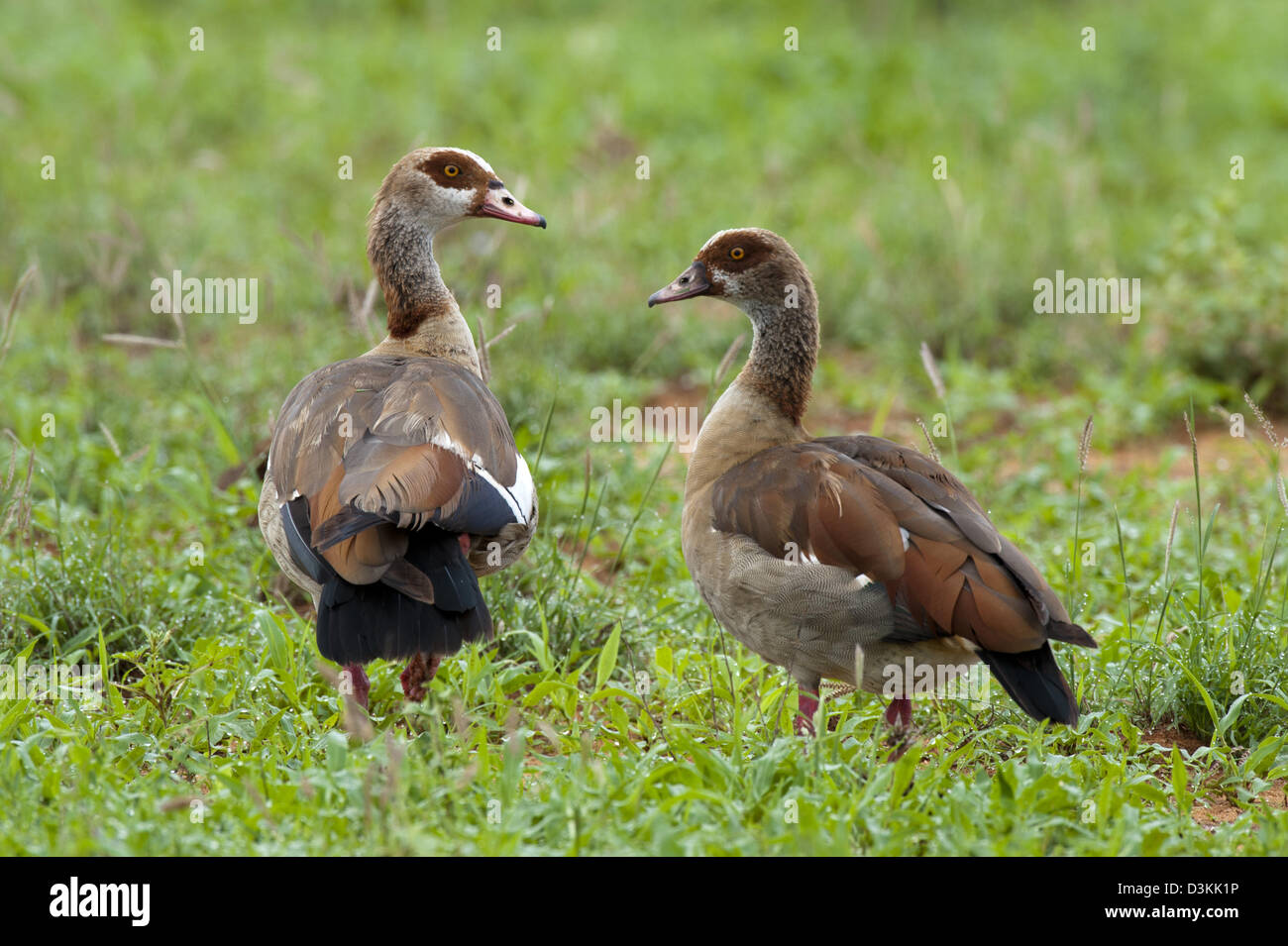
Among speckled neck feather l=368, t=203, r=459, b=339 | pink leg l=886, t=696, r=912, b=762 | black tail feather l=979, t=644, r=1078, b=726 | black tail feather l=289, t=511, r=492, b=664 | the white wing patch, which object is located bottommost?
pink leg l=886, t=696, r=912, b=762

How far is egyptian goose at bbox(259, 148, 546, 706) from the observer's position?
12.5 ft

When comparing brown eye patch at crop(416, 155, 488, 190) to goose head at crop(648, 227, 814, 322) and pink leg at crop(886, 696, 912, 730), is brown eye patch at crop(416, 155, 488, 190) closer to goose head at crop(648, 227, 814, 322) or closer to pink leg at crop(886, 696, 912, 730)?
goose head at crop(648, 227, 814, 322)

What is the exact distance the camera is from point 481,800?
361 cm

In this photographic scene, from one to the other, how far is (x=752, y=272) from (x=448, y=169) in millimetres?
1325

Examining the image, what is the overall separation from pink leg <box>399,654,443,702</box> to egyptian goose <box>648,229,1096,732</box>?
86 cm

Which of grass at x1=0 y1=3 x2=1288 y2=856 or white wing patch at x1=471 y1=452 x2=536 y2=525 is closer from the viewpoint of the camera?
grass at x1=0 y1=3 x2=1288 y2=856

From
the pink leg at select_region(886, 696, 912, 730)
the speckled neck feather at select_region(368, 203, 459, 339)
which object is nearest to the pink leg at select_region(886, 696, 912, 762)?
the pink leg at select_region(886, 696, 912, 730)

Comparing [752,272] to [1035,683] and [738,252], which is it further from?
[1035,683]

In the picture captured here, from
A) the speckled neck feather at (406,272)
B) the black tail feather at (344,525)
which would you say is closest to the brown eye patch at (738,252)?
the speckled neck feather at (406,272)

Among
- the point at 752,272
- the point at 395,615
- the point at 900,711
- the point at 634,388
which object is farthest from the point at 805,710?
the point at 634,388

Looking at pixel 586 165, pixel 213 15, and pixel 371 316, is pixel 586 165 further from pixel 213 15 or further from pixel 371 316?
pixel 213 15

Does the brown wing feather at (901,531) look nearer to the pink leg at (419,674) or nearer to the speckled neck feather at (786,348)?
the speckled neck feather at (786,348)

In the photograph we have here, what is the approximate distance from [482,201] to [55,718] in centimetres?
236

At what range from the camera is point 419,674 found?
4.49 m
